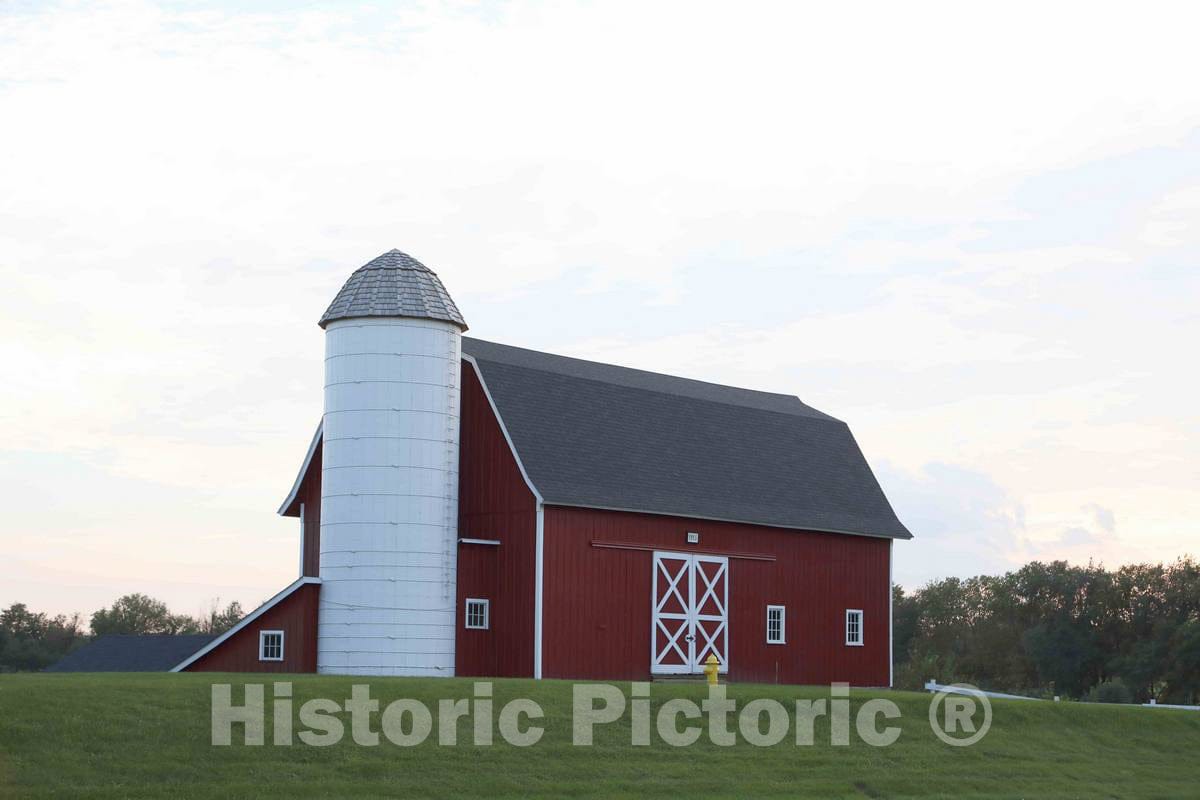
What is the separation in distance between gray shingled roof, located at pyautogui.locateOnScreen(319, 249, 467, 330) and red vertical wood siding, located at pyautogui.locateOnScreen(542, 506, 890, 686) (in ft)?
15.4

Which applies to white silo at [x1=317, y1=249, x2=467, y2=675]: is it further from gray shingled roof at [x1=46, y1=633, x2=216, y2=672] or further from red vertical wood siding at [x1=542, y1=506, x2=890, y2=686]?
gray shingled roof at [x1=46, y1=633, x2=216, y2=672]

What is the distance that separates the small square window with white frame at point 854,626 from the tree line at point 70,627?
128 ft

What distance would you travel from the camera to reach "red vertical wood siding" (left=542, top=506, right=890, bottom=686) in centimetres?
3002

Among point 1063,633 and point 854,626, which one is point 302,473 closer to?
point 854,626

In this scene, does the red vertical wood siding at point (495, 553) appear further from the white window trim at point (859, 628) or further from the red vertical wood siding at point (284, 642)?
the white window trim at point (859, 628)

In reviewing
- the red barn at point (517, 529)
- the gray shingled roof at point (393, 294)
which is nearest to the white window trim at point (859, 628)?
the red barn at point (517, 529)

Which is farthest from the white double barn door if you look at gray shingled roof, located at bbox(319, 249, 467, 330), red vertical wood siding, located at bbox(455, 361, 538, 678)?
gray shingled roof, located at bbox(319, 249, 467, 330)

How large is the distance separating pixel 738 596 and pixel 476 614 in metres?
6.46

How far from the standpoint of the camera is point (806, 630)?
115ft

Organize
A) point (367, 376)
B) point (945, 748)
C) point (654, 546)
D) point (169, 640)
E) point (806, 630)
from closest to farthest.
→ point (945, 748)
point (367, 376)
point (654, 546)
point (806, 630)
point (169, 640)

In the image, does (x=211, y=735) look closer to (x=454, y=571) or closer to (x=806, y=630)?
(x=454, y=571)

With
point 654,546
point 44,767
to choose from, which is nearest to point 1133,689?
point 654,546

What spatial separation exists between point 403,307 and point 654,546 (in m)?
7.57

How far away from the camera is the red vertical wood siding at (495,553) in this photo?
29.8 meters
